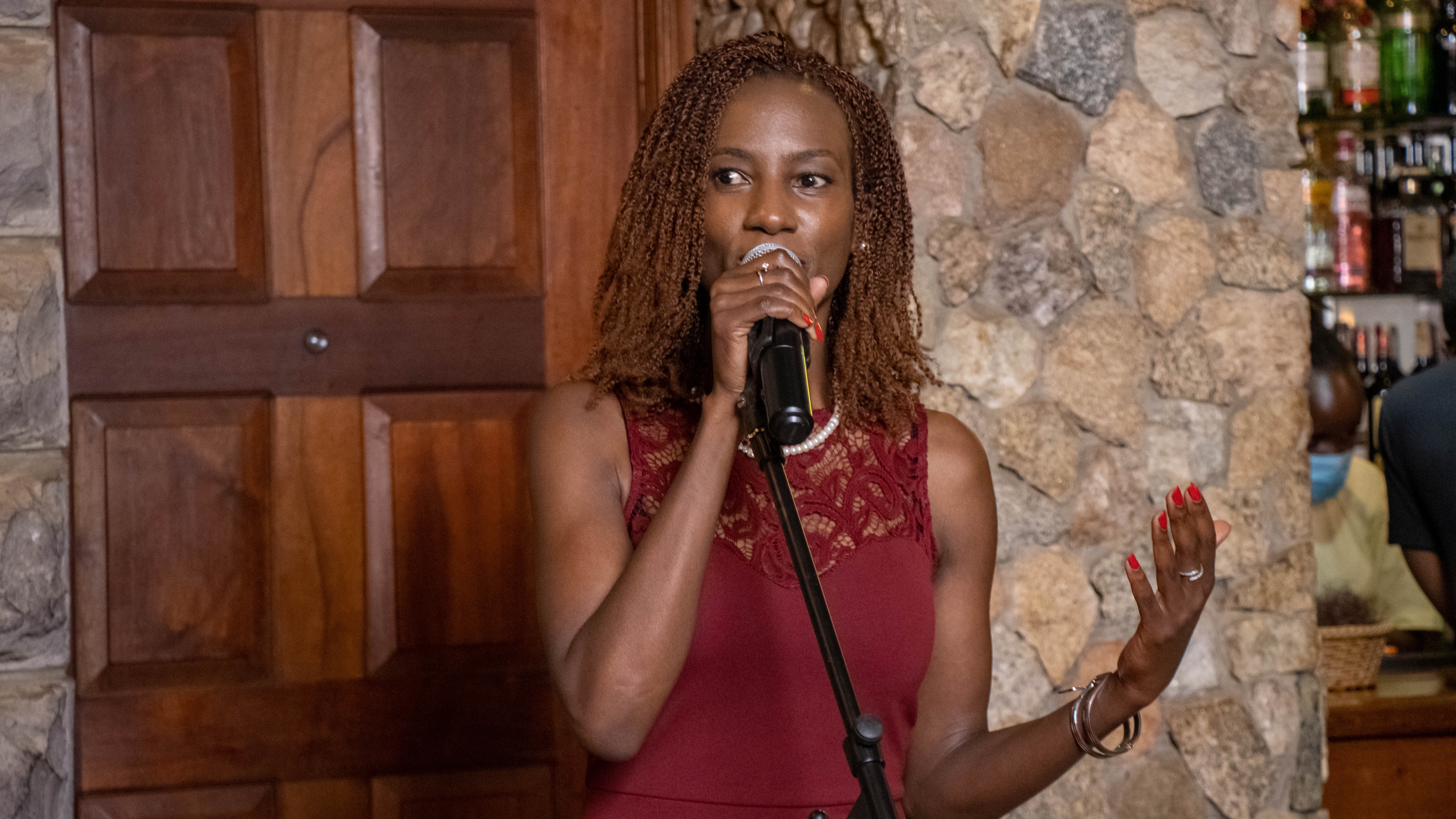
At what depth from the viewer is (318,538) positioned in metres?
2.39

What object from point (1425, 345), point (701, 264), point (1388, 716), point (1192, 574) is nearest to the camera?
point (1192, 574)

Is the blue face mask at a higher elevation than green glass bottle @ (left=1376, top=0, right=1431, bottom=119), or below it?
below

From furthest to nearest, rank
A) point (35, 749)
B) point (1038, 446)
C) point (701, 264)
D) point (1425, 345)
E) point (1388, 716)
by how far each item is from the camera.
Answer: point (1425, 345) → point (1388, 716) → point (1038, 446) → point (35, 749) → point (701, 264)

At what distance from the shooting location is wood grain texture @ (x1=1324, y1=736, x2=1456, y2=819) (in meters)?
2.90

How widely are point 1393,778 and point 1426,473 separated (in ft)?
2.61

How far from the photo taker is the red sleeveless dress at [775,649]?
4.52ft

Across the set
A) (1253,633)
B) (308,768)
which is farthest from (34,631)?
(1253,633)

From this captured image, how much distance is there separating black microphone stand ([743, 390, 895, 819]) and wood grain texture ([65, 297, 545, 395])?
5.05 feet

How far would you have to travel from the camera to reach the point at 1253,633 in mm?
2422

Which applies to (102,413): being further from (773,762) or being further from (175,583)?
(773,762)

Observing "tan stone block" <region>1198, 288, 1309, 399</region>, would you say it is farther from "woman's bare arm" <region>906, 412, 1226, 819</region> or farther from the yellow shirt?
the yellow shirt

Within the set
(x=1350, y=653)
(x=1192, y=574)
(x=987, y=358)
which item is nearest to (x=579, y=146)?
(x=987, y=358)

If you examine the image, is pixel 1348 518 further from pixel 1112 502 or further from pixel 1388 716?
pixel 1112 502

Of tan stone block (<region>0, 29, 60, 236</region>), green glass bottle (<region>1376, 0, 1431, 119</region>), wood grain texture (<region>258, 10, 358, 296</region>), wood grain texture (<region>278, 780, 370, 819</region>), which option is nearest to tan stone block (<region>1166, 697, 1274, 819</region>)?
wood grain texture (<region>278, 780, 370, 819</region>)
